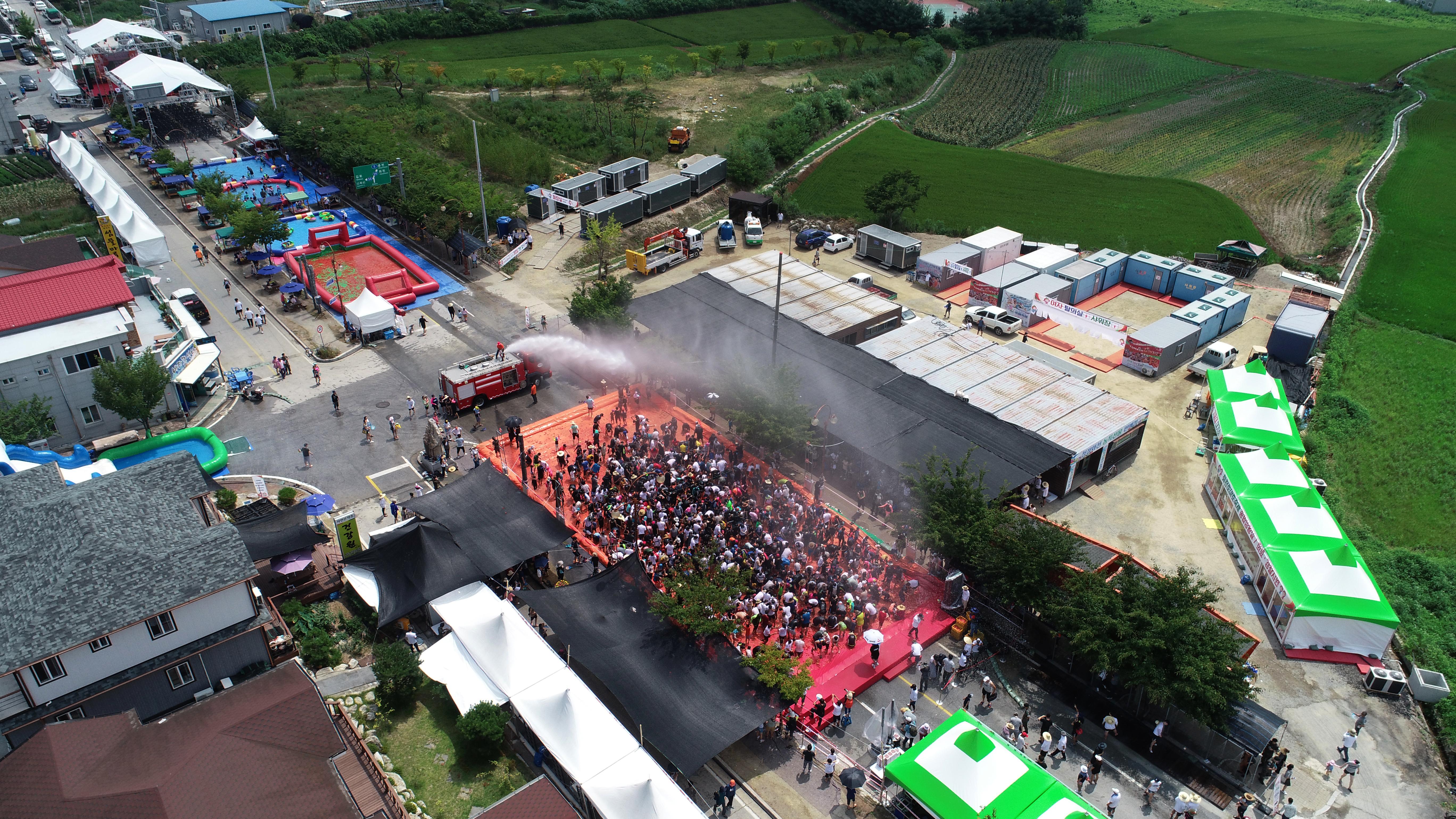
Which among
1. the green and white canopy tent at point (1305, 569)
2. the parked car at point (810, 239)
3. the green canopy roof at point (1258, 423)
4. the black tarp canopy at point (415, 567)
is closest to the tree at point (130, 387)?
the black tarp canopy at point (415, 567)

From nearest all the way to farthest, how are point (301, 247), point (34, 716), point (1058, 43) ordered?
point (34, 716) < point (301, 247) < point (1058, 43)

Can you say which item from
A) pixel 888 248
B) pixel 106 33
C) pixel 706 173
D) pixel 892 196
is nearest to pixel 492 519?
pixel 888 248

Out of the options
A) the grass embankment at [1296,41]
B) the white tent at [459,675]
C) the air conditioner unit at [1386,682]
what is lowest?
the air conditioner unit at [1386,682]

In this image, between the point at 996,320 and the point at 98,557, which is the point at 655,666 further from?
the point at 996,320

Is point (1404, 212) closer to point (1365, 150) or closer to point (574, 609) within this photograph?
point (1365, 150)

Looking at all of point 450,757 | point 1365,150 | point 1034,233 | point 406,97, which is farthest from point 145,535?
point 1365,150

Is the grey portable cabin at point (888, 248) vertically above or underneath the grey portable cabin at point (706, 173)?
underneath

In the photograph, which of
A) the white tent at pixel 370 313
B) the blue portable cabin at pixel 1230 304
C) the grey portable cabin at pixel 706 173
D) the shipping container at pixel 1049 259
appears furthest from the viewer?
the grey portable cabin at pixel 706 173

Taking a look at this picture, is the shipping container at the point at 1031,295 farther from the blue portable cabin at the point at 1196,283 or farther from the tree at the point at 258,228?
the tree at the point at 258,228
